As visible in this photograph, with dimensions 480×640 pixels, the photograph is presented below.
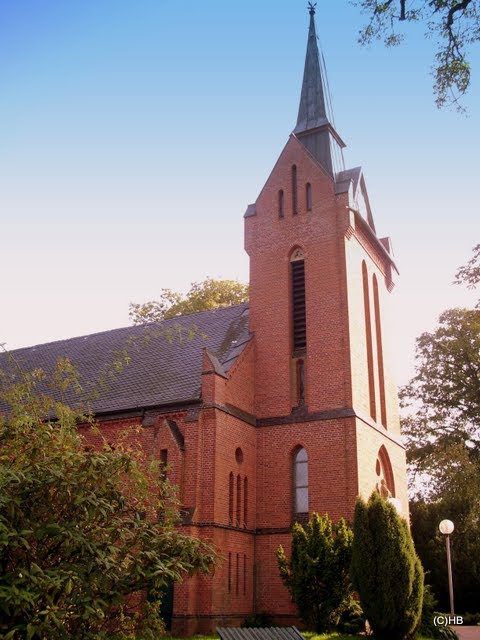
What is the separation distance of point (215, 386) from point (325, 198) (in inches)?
326

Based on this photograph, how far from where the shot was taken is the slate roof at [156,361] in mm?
24125

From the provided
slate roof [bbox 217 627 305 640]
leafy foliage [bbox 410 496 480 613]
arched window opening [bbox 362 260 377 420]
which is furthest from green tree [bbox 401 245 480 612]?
slate roof [bbox 217 627 305 640]

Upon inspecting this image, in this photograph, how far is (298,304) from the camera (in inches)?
989

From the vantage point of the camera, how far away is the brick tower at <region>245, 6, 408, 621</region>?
22.2 metres

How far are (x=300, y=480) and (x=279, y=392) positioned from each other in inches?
120

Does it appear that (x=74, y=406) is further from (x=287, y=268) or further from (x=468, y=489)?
(x=468, y=489)

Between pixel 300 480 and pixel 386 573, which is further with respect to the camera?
pixel 300 480

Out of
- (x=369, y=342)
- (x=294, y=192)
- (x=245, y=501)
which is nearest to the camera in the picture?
(x=245, y=501)

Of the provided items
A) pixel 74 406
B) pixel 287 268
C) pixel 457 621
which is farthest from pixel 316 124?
pixel 457 621

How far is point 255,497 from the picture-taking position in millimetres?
23188

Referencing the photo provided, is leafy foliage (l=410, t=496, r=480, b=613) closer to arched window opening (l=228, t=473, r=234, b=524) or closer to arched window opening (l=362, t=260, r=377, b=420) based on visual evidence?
arched window opening (l=362, t=260, r=377, b=420)

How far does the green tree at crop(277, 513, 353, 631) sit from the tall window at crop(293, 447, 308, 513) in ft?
11.0

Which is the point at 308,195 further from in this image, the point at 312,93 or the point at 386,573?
the point at 386,573

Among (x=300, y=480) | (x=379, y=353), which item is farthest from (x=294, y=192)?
(x=300, y=480)
